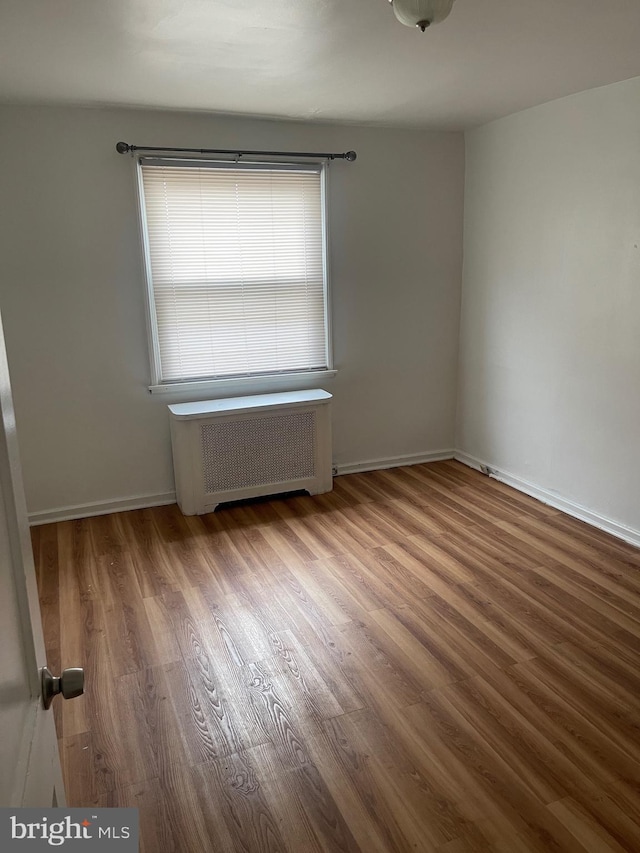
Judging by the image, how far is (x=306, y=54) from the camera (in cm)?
253

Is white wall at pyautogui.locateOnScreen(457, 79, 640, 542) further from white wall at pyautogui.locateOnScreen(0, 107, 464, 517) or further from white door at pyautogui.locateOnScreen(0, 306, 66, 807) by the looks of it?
white door at pyautogui.locateOnScreen(0, 306, 66, 807)

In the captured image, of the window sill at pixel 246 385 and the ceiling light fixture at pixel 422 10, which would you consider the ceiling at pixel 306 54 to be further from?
the window sill at pixel 246 385

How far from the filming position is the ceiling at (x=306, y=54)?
82.2 inches

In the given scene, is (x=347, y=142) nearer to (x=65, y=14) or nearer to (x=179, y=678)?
(x=65, y=14)

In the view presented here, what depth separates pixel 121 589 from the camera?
9.82ft

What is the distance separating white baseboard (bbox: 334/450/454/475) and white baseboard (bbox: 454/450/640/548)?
0.16 meters

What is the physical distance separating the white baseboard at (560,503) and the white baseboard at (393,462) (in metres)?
0.16

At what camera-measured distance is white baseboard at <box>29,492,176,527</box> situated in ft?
12.3

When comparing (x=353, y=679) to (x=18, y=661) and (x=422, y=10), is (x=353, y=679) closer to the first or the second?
(x=18, y=661)

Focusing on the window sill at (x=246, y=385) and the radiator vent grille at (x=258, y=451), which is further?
the window sill at (x=246, y=385)

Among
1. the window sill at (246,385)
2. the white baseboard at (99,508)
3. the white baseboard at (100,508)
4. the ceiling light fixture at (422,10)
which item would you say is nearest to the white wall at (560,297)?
the window sill at (246,385)

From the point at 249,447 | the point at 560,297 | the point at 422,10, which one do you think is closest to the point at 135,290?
the point at 249,447
